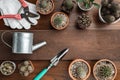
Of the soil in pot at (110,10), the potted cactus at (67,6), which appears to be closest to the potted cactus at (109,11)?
the soil in pot at (110,10)

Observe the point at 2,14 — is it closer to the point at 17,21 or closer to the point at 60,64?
the point at 17,21

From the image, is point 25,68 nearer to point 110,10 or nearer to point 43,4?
point 43,4

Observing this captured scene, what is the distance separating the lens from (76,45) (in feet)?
3.58

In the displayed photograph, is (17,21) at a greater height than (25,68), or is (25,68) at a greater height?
(17,21)

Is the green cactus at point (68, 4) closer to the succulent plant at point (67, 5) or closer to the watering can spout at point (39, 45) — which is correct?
the succulent plant at point (67, 5)

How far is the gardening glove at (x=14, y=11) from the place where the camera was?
1086 mm

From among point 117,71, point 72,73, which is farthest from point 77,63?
point 117,71

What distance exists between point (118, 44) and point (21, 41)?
0.33 metres

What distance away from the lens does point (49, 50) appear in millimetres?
1087

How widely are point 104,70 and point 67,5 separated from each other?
25 cm

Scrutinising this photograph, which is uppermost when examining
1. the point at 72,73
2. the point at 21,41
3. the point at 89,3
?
the point at 89,3

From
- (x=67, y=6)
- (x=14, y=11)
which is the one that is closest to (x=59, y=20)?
(x=67, y=6)

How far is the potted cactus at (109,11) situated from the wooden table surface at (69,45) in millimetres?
27

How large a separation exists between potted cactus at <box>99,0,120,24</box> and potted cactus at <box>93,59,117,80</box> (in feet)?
0.46
